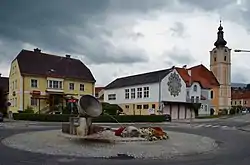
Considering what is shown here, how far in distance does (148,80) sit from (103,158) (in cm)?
5221

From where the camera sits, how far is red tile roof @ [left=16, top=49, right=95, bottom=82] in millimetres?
58491

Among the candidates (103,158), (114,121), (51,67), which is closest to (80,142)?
(103,158)

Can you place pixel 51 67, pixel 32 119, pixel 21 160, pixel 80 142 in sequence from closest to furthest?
1. pixel 21 160
2. pixel 80 142
3. pixel 32 119
4. pixel 51 67

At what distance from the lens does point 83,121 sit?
1911cm

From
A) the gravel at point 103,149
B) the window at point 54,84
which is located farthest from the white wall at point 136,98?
the gravel at point 103,149

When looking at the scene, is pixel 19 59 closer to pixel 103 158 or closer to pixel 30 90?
pixel 30 90

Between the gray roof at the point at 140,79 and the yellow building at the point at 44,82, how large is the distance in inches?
330

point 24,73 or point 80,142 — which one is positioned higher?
point 24,73

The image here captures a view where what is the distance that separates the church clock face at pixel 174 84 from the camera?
63844 millimetres

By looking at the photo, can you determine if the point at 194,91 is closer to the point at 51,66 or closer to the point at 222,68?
the point at 222,68

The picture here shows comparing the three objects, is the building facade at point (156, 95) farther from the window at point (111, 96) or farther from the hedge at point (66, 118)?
the hedge at point (66, 118)

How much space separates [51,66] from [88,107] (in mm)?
43639

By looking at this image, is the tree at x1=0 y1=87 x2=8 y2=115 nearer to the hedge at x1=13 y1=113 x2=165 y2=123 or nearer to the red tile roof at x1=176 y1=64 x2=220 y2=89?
the hedge at x1=13 y1=113 x2=165 y2=123

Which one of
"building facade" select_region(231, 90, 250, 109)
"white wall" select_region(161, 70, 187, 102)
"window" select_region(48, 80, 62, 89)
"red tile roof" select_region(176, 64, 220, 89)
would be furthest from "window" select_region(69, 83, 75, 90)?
"building facade" select_region(231, 90, 250, 109)
